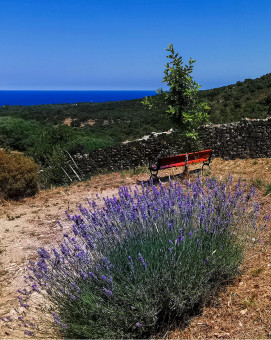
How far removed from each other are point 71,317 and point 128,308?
1.72ft

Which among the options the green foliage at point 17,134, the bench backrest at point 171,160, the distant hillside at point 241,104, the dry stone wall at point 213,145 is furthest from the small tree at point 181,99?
the green foliage at point 17,134

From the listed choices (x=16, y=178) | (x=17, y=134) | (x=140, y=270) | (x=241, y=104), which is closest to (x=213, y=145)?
(x=16, y=178)

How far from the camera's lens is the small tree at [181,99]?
733 cm

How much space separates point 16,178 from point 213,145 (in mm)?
7573

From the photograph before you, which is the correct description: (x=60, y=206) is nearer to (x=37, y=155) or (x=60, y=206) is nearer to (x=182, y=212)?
(x=182, y=212)

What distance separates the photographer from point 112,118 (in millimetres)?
40469

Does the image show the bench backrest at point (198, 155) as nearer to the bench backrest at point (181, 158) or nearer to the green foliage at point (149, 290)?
the bench backrest at point (181, 158)

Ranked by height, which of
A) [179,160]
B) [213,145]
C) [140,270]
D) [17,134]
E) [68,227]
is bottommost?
[68,227]

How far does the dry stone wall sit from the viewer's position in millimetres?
11930

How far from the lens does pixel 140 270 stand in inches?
103

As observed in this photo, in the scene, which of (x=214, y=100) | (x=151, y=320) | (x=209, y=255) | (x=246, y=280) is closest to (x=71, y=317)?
(x=151, y=320)

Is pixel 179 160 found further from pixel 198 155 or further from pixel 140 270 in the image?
pixel 140 270

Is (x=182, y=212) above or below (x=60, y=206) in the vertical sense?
above

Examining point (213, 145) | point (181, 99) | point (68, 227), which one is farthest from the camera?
point (213, 145)
